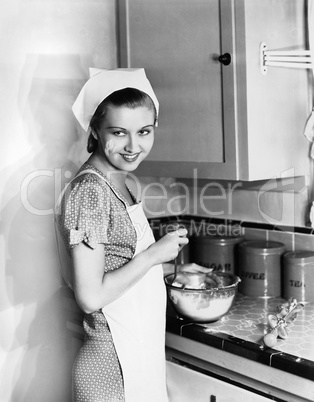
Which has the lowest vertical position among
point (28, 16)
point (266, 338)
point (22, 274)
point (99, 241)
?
point (266, 338)

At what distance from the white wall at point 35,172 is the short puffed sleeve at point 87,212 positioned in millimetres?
625

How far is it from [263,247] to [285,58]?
67cm

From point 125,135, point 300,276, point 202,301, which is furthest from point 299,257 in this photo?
point 125,135

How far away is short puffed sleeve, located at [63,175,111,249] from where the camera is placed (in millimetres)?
1330

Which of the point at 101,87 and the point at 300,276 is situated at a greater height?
the point at 101,87

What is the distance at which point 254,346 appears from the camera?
1511 millimetres

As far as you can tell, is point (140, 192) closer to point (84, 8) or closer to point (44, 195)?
point (44, 195)

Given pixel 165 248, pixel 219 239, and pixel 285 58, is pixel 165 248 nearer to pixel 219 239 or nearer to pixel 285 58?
pixel 219 239

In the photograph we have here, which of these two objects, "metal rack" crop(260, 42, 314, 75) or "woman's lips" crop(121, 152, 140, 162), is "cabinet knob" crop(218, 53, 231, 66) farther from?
"woman's lips" crop(121, 152, 140, 162)

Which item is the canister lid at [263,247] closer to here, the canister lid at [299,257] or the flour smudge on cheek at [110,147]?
the canister lid at [299,257]

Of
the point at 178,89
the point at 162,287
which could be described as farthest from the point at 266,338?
the point at 178,89

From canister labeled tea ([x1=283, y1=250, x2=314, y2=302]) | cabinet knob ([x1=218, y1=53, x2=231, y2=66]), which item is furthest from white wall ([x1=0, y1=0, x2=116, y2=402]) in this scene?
canister labeled tea ([x1=283, y1=250, x2=314, y2=302])

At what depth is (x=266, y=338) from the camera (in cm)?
150

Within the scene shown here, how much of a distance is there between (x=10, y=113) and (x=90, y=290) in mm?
861
